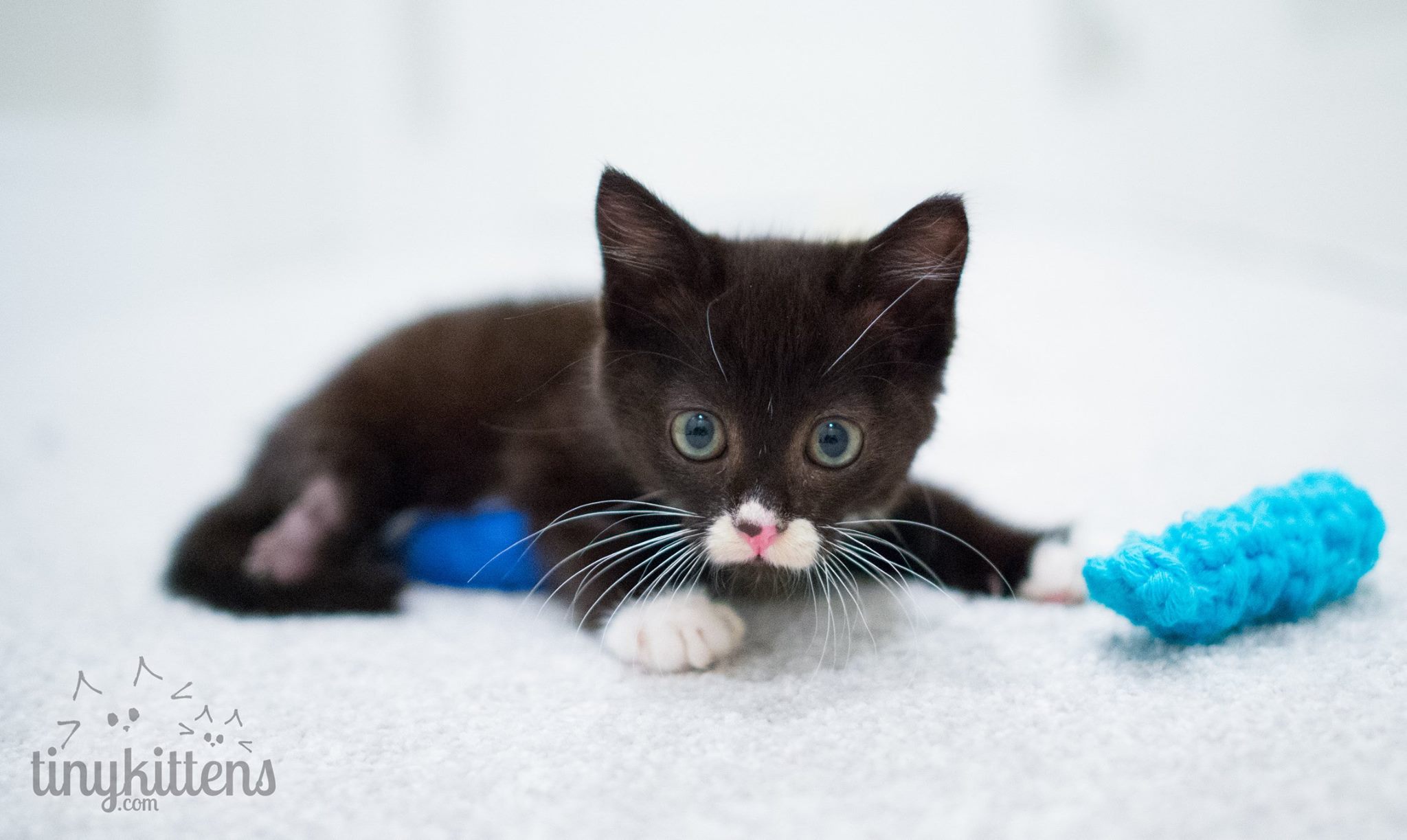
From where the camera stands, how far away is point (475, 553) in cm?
143

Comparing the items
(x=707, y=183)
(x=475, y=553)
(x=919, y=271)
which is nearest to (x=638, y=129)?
(x=707, y=183)

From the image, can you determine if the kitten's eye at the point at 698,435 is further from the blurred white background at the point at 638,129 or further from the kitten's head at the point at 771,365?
the blurred white background at the point at 638,129

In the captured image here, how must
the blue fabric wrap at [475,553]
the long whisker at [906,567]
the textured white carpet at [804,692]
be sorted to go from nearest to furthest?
1. the textured white carpet at [804,692]
2. the long whisker at [906,567]
3. the blue fabric wrap at [475,553]

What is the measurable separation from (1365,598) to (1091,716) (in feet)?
1.55

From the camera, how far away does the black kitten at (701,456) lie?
1068 mm

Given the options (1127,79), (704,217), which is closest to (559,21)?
(704,217)

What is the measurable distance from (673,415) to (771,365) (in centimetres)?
14

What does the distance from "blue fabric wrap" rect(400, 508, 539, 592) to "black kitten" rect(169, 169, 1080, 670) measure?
0.06 metres

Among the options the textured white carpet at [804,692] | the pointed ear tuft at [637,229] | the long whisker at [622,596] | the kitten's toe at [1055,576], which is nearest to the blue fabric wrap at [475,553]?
the textured white carpet at [804,692]

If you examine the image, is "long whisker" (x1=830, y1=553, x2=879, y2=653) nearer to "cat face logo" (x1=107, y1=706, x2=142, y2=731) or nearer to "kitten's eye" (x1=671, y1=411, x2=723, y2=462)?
"kitten's eye" (x1=671, y1=411, x2=723, y2=462)

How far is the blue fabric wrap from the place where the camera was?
1.39 metres

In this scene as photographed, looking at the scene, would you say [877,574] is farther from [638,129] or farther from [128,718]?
[638,129]

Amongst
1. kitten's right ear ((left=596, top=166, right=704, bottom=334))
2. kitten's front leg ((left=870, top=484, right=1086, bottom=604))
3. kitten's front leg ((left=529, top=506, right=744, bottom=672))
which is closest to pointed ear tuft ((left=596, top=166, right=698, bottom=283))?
kitten's right ear ((left=596, top=166, right=704, bottom=334))

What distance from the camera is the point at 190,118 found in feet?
9.64
